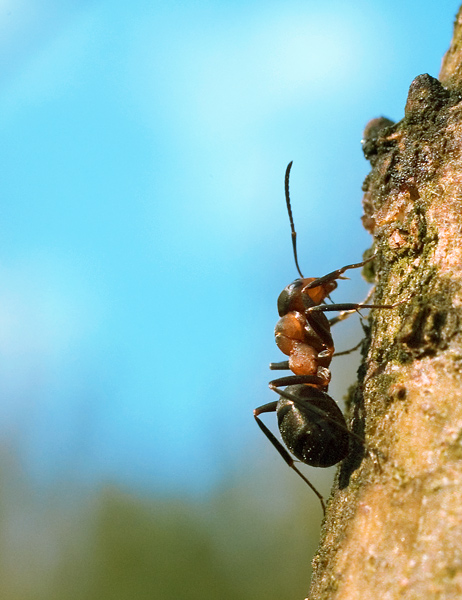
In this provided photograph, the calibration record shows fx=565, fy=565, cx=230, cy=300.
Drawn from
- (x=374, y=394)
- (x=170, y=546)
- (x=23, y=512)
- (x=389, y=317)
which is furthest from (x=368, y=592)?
(x=23, y=512)

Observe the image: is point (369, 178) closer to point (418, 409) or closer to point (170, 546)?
point (418, 409)

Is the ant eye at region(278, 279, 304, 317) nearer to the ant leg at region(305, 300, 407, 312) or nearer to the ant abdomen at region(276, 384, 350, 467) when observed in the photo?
the ant leg at region(305, 300, 407, 312)

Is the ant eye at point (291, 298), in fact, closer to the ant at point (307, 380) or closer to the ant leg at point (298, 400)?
the ant at point (307, 380)

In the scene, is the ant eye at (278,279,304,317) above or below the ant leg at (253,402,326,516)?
above

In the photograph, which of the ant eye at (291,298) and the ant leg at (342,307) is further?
the ant eye at (291,298)

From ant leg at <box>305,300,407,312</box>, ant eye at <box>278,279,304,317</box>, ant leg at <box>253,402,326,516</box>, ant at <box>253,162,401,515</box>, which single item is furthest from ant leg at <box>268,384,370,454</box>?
ant eye at <box>278,279,304,317</box>

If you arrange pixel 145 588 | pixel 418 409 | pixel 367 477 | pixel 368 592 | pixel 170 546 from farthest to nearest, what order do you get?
pixel 170 546 → pixel 145 588 → pixel 367 477 → pixel 418 409 → pixel 368 592

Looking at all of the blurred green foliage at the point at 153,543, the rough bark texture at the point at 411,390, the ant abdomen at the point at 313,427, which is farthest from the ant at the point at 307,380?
the blurred green foliage at the point at 153,543
